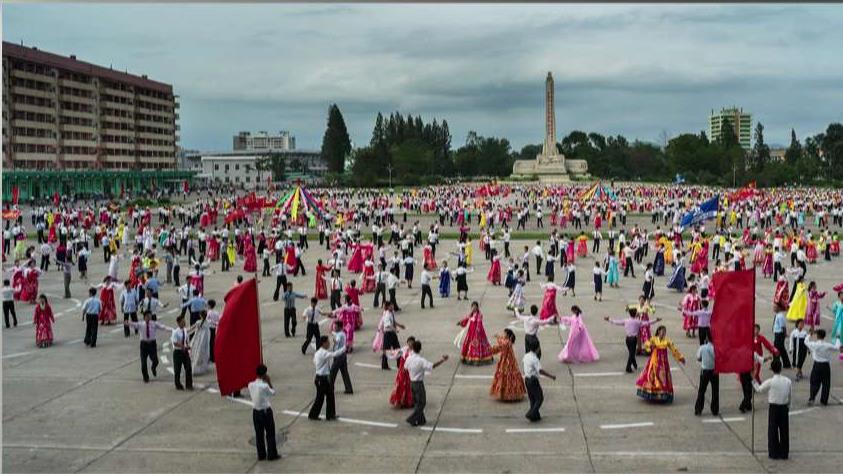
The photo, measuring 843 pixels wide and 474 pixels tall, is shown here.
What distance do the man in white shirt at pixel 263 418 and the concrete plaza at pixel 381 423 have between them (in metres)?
0.16

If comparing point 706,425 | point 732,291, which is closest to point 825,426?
point 706,425

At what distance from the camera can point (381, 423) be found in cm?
1220

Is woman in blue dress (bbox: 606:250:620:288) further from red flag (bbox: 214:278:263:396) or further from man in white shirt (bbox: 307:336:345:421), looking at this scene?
red flag (bbox: 214:278:263:396)

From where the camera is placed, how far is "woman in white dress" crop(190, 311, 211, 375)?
602 inches

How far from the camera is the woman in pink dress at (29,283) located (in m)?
24.0

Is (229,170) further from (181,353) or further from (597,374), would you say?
(597,374)

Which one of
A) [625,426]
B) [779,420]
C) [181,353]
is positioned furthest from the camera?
[181,353]

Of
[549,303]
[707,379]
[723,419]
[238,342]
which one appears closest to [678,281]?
[549,303]

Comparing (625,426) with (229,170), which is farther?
(229,170)

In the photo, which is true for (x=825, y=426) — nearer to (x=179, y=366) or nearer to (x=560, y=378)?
(x=560, y=378)

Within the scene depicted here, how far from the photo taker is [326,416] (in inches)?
488

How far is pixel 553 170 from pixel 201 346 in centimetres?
13196

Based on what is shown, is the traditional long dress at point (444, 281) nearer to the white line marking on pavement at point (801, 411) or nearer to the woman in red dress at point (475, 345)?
the woman in red dress at point (475, 345)

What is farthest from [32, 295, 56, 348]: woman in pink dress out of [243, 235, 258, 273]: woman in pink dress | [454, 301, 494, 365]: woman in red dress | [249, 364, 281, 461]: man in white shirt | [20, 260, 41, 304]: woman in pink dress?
[243, 235, 258, 273]: woman in pink dress
